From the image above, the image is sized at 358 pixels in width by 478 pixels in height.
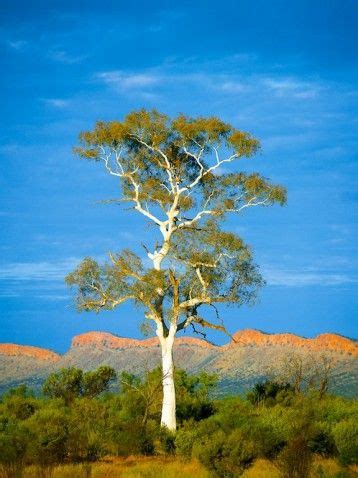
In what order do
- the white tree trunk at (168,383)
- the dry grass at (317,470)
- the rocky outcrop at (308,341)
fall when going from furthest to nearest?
the rocky outcrop at (308,341) < the white tree trunk at (168,383) < the dry grass at (317,470)

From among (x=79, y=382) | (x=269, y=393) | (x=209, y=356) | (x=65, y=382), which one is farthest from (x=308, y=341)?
(x=269, y=393)

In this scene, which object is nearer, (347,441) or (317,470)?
(317,470)

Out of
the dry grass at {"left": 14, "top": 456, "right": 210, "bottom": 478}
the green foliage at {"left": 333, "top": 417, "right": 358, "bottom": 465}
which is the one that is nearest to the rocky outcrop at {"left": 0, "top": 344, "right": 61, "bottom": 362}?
the dry grass at {"left": 14, "top": 456, "right": 210, "bottom": 478}

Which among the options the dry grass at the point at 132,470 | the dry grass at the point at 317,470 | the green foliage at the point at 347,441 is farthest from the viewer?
the green foliage at the point at 347,441

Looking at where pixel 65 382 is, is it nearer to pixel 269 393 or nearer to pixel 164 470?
pixel 269 393

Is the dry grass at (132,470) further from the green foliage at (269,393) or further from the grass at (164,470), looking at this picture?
the green foliage at (269,393)

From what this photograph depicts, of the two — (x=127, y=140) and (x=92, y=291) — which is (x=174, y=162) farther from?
(x=92, y=291)

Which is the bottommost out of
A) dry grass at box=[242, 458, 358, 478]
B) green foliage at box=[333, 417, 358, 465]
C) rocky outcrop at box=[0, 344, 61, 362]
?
dry grass at box=[242, 458, 358, 478]

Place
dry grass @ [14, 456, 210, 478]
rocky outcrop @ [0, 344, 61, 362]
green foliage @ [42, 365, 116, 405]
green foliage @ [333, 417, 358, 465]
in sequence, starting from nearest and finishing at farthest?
dry grass @ [14, 456, 210, 478] < green foliage @ [333, 417, 358, 465] < green foliage @ [42, 365, 116, 405] < rocky outcrop @ [0, 344, 61, 362]

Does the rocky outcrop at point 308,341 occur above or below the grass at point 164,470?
above

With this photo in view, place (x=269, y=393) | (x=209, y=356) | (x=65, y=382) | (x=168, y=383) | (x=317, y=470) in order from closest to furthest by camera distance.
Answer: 1. (x=317, y=470)
2. (x=168, y=383)
3. (x=269, y=393)
4. (x=65, y=382)
5. (x=209, y=356)

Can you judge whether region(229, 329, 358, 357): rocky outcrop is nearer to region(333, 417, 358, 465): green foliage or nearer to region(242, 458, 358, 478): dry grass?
region(333, 417, 358, 465): green foliage

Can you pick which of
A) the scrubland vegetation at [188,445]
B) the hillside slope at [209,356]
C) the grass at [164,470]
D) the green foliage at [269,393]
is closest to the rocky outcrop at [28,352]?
the hillside slope at [209,356]

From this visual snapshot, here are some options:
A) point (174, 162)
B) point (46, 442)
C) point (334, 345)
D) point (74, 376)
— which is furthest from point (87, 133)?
point (334, 345)
